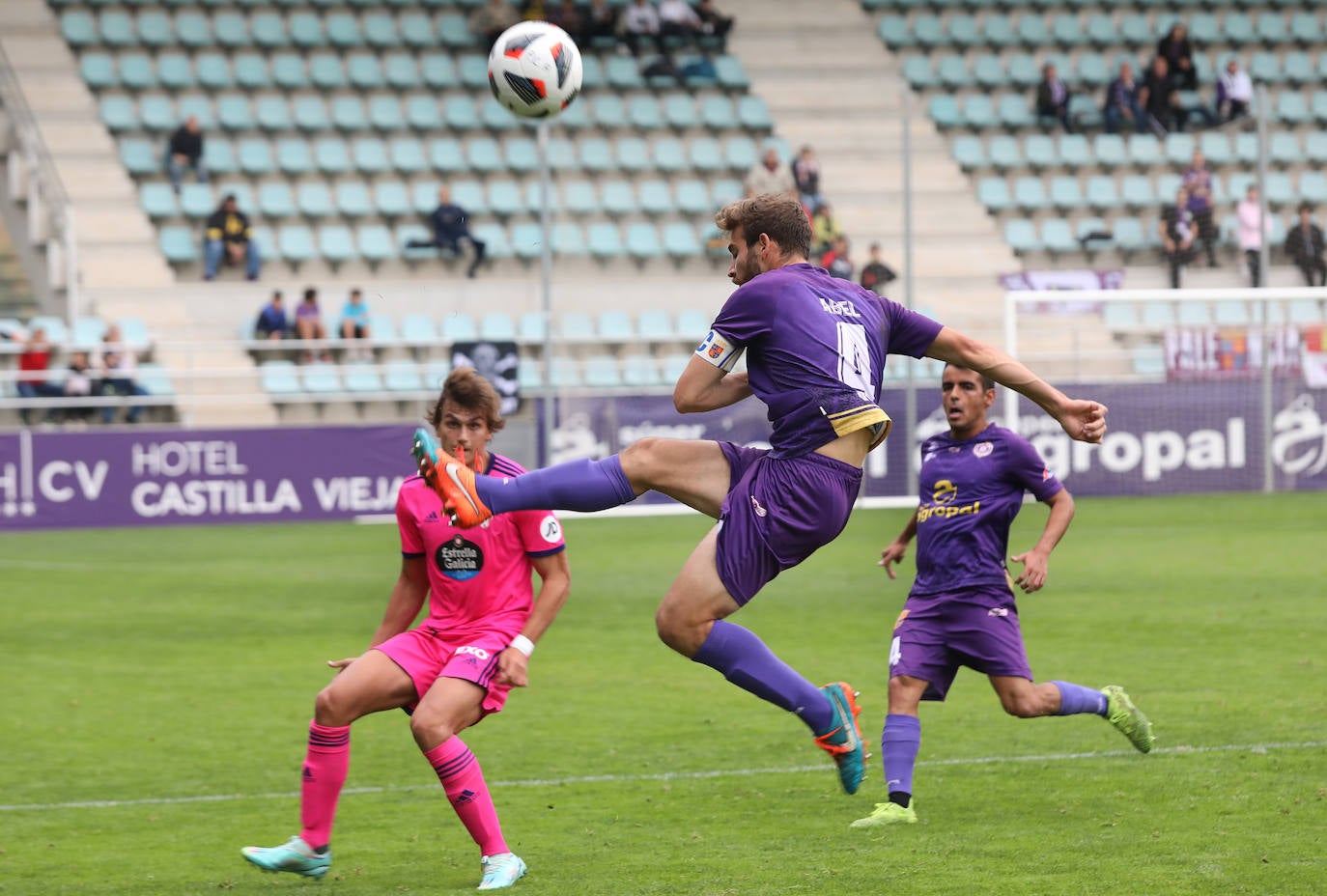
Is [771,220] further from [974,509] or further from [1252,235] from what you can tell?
[1252,235]

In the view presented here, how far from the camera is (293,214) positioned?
26.0 metres

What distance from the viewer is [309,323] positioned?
2272cm

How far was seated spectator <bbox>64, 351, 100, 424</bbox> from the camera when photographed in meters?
20.7

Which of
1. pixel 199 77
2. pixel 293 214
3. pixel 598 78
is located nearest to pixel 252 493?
pixel 293 214

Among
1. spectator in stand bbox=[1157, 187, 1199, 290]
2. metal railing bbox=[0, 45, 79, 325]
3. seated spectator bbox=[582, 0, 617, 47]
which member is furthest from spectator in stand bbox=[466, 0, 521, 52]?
spectator in stand bbox=[1157, 187, 1199, 290]

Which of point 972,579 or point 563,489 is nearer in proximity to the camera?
point 563,489

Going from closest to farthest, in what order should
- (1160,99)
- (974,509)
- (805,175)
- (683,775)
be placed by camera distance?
1. (974,509)
2. (683,775)
3. (805,175)
4. (1160,99)

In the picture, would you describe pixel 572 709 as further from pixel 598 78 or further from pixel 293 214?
pixel 598 78

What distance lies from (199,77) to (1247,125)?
51.7 ft

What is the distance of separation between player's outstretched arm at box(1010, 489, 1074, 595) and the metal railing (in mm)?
19251

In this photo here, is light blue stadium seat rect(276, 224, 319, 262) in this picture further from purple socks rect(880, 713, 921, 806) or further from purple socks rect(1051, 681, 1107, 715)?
purple socks rect(880, 713, 921, 806)

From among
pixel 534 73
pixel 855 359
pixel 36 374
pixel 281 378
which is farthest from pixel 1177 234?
pixel 855 359

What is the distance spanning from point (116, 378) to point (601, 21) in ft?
36.1

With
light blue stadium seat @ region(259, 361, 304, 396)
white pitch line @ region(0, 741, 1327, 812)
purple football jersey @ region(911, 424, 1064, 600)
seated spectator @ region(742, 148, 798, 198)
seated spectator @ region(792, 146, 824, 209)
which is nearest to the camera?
purple football jersey @ region(911, 424, 1064, 600)
